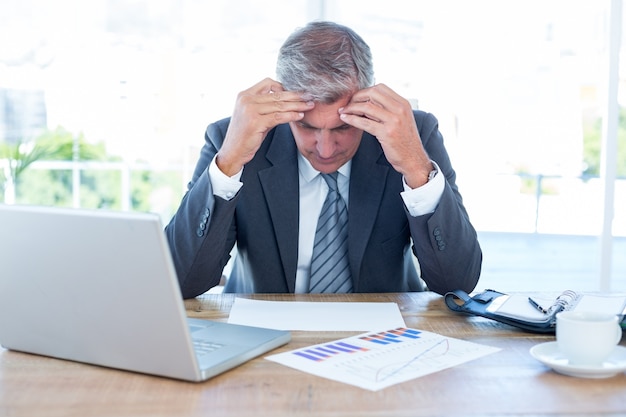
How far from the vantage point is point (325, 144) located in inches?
74.3

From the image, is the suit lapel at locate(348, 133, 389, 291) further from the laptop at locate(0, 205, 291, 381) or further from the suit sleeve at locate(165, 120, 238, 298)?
the laptop at locate(0, 205, 291, 381)

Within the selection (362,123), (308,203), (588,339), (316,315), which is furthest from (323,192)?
(588,339)

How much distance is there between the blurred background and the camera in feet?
13.0

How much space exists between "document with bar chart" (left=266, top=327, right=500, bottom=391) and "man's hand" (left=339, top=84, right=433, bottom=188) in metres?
0.52

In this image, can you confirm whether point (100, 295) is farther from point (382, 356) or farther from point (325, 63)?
point (325, 63)

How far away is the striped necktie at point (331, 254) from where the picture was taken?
1.98m

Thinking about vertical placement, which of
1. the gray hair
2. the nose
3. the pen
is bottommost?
the pen

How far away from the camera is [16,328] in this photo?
1.24m

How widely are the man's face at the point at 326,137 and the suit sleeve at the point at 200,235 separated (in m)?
0.24

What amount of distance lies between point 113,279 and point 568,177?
347 centimetres

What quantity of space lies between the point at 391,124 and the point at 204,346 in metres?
0.77

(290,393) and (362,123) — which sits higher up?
(362,123)

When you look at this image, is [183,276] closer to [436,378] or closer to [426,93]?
[436,378]

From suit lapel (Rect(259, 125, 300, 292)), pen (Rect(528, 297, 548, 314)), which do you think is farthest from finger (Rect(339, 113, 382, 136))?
pen (Rect(528, 297, 548, 314))
